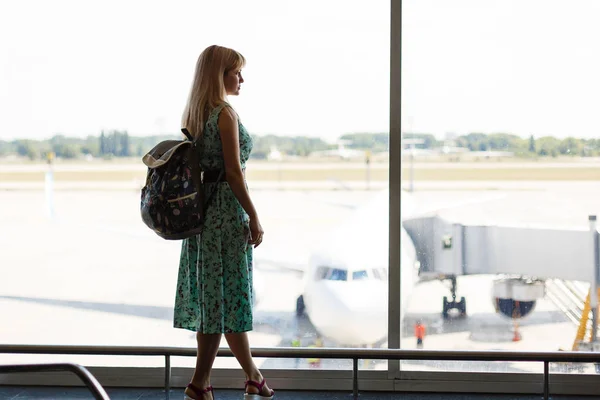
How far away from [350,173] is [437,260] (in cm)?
54

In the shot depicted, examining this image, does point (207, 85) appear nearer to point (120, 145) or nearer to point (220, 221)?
point (220, 221)

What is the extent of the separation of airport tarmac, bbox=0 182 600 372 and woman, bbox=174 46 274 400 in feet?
2.15

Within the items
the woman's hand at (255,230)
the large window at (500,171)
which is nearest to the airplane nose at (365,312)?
the large window at (500,171)

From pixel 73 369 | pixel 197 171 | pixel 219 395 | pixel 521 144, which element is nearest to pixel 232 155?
pixel 197 171

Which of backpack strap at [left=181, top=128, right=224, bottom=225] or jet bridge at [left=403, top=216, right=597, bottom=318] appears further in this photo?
jet bridge at [left=403, top=216, right=597, bottom=318]

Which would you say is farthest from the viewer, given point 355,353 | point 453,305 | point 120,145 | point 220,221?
point 120,145

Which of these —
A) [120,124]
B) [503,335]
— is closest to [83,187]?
[120,124]

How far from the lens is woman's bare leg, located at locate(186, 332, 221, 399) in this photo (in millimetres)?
2699

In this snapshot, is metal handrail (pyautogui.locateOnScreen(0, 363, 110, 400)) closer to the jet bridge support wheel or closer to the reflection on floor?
the reflection on floor

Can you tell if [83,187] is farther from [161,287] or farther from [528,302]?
[528,302]

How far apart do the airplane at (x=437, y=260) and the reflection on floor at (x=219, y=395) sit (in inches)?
10.0

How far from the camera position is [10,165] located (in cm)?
344

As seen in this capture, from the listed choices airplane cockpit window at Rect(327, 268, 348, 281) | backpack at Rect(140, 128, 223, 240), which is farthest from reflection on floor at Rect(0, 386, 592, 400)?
backpack at Rect(140, 128, 223, 240)

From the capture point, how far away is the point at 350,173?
131 inches
